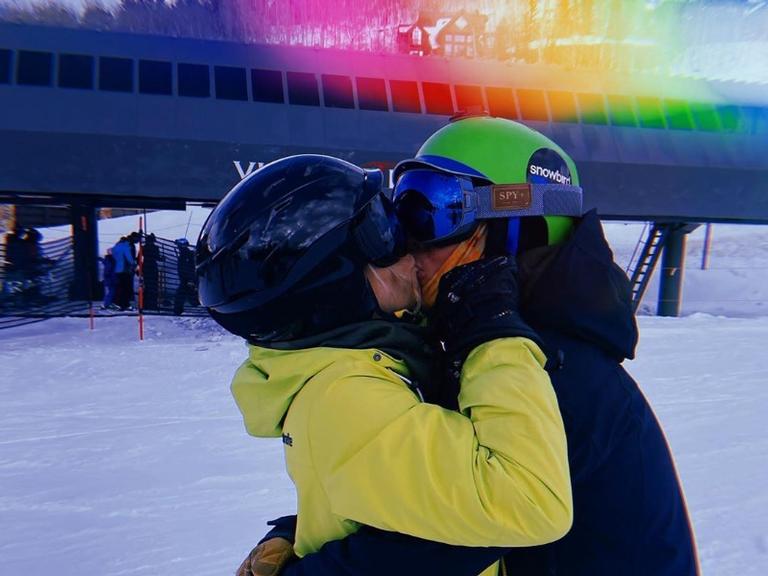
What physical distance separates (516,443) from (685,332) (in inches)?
432

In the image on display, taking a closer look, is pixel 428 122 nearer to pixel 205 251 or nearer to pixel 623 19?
pixel 623 19

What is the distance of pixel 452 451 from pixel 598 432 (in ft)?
1.05

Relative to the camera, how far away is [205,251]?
1.13 m

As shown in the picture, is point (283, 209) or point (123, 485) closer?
point (283, 209)

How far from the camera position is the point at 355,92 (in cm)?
1430

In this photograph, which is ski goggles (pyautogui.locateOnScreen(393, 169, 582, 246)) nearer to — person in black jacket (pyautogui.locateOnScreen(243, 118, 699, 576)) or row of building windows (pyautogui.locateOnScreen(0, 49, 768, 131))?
person in black jacket (pyautogui.locateOnScreen(243, 118, 699, 576))

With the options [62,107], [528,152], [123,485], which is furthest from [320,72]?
[528,152]

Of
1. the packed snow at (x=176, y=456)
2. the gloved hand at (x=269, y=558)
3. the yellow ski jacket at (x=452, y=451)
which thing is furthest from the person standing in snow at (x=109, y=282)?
the yellow ski jacket at (x=452, y=451)

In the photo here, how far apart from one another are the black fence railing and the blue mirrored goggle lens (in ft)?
35.7

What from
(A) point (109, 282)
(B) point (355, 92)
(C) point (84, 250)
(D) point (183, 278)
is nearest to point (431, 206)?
(D) point (183, 278)

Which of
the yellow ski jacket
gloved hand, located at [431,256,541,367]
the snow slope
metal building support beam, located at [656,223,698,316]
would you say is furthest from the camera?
metal building support beam, located at [656,223,698,316]

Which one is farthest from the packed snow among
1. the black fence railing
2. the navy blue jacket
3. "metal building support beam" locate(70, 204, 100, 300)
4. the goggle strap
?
"metal building support beam" locate(70, 204, 100, 300)

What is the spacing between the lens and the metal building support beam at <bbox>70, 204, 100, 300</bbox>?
13008 mm

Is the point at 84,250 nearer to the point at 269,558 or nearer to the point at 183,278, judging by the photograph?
the point at 183,278
